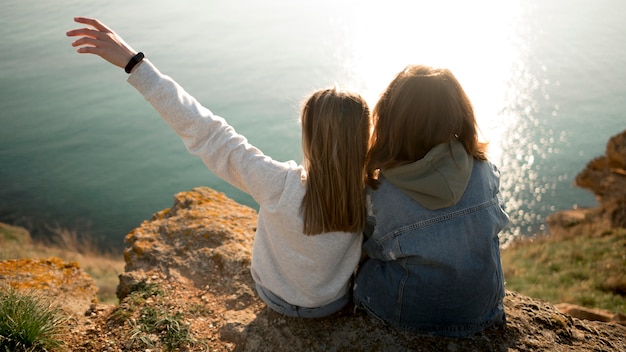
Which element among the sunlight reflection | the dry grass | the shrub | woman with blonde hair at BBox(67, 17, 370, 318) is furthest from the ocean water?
woman with blonde hair at BBox(67, 17, 370, 318)

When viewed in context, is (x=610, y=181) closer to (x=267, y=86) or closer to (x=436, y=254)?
(x=436, y=254)

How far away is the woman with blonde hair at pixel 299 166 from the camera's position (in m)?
2.36

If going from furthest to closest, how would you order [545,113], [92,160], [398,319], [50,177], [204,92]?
[204,92]
[545,113]
[92,160]
[50,177]
[398,319]

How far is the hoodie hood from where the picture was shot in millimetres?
2322

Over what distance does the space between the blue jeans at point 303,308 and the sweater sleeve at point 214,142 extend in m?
0.80

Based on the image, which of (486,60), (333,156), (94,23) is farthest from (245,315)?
(486,60)

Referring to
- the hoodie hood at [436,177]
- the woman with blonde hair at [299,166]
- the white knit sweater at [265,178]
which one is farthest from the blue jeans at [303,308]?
the hoodie hood at [436,177]

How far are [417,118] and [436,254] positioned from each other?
712 millimetres

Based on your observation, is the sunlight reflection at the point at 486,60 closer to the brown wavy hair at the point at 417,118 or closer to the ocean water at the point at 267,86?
the ocean water at the point at 267,86

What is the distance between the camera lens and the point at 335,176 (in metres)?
2.36

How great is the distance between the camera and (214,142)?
2.43 m

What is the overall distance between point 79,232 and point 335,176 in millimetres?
13302

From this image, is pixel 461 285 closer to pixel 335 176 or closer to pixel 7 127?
pixel 335 176

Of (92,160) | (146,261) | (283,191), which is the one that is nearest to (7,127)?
(92,160)
